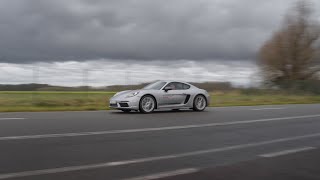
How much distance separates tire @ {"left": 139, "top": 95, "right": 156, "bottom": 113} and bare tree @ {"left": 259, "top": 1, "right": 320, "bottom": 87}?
39.6 metres

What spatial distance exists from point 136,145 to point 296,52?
49.9m

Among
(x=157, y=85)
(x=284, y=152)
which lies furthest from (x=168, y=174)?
(x=157, y=85)

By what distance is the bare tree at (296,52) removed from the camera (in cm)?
5503

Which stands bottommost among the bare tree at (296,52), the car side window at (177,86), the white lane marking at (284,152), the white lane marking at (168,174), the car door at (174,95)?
the white lane marking at (168,174)

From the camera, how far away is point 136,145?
8.92 metres

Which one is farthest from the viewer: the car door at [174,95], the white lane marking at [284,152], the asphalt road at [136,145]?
the car door at [174,95]

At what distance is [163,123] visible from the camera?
1306 cm

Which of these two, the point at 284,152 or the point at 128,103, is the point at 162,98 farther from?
the point at 284,152

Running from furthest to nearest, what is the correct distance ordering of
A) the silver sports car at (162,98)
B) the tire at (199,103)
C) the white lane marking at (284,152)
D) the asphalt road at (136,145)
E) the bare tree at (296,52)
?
the bare tree at (296,52) < the tire at (199,103) < the silver sports car at (162,98) < the white lane marking at (284,152) < the asphalt road at (136,145)

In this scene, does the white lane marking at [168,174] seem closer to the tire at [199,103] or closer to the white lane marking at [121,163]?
the white lane marking at [121,163]

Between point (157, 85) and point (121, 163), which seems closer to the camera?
point (121, 163)

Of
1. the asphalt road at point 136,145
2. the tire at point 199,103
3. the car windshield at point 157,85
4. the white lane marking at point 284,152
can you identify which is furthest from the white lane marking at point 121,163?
the tire at point 199,103

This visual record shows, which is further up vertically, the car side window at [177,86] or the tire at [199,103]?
the car side window at [177,86]

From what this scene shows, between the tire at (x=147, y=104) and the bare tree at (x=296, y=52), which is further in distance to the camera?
the bare tree at (x=296, y=52)
